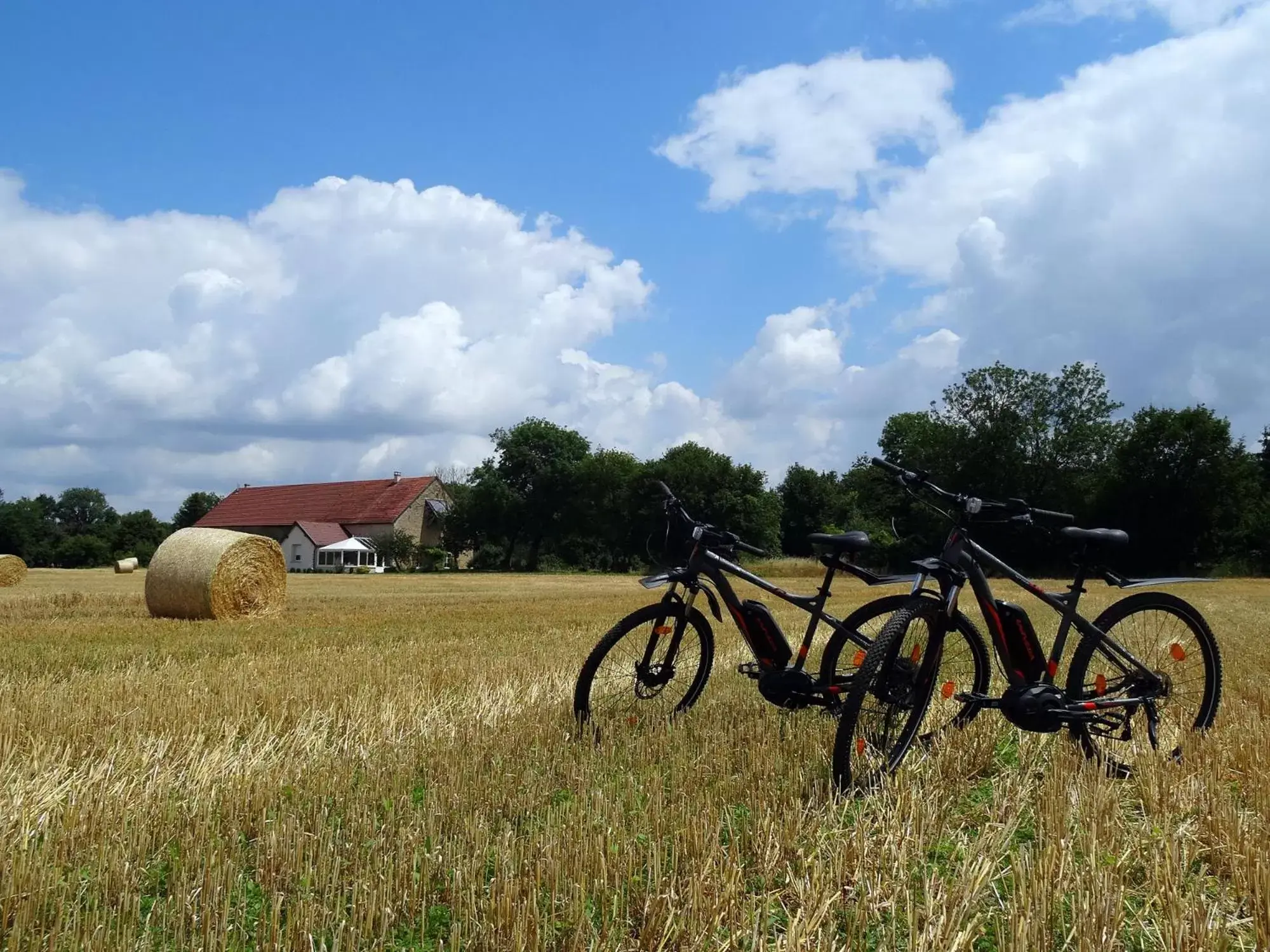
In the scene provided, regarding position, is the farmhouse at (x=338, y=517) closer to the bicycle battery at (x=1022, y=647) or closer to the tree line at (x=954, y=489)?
the tree line at (x=954, y=489)

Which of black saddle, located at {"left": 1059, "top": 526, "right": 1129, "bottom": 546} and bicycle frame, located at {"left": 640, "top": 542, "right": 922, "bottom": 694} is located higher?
black saddle, located at {"left": 1059, "top": 526, "right": 1129, "bottom": 546}

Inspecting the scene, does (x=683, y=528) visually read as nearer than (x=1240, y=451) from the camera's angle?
Yes

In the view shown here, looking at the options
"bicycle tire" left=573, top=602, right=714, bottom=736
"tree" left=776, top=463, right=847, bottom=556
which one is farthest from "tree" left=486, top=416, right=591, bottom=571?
"bicycle tire" left=573, top=602, right=714, bottom=736

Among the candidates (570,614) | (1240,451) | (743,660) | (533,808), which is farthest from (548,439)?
(533,808)

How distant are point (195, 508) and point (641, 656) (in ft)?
321

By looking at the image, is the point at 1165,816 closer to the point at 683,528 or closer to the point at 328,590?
the point at 683,528

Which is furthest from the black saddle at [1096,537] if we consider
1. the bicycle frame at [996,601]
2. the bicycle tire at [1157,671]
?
the bicycle tire at [1157,671]

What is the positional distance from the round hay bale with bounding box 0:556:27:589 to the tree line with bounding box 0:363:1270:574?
84.2 ft

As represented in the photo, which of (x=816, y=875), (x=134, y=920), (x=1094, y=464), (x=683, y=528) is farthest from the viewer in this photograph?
(x=1094, y=464)

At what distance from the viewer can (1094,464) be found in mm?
56000

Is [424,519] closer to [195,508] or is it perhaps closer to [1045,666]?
[195,508]

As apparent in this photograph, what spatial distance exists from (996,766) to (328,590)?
24.1 m

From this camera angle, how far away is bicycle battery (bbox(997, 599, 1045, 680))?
4707mm

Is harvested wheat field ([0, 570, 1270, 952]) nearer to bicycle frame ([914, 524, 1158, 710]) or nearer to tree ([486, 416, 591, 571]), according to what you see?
bicycle frame ([914, 524, 1158, 710])
